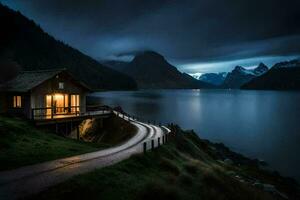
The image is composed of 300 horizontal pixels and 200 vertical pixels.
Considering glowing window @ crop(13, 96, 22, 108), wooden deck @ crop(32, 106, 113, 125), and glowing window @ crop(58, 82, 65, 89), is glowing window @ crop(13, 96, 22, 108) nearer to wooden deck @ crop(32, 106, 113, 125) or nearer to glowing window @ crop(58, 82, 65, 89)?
wooden deck @ crop(32, 106, 113, 125)

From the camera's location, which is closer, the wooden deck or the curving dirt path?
the curving dirt path

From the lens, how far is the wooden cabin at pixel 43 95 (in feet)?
119

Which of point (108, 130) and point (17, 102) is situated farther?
point (108, 130)

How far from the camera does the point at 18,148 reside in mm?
20609

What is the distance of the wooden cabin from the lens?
3641 cm

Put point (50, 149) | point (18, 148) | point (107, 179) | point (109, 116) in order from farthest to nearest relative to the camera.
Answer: point (109, 116) → point (50, 149) → point (18, 148) → point (107, 179)

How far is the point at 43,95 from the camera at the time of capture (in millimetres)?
38219

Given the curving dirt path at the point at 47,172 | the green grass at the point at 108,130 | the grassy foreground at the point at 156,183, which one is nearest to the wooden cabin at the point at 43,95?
the green grass at the point at 108,130

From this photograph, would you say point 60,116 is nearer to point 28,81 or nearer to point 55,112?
point 55,112

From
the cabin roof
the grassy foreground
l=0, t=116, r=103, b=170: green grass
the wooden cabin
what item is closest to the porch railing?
the wooden cabin

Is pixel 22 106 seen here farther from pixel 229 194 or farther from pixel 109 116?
pixel 229 194

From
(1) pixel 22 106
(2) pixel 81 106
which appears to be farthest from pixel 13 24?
(2) pixel 81 106

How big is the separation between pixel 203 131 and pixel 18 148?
6867cm

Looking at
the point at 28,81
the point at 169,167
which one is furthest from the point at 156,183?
the point at 28,81
